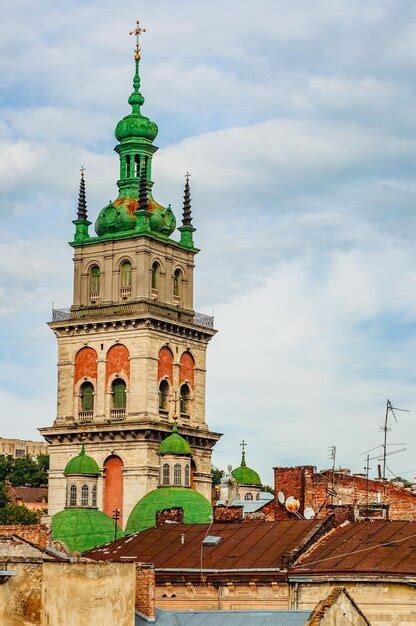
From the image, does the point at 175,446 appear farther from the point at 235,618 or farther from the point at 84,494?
the point at 235,618

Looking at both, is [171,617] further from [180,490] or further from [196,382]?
[196,382]

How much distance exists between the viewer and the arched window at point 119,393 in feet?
403

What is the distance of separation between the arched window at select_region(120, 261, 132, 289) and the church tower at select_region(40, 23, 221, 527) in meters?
0.07

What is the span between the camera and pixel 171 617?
4450cm

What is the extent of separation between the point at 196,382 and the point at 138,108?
822 inches

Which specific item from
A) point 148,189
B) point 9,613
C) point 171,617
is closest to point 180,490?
point 148,189

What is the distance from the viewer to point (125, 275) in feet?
412

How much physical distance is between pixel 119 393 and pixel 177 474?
39.9 feet

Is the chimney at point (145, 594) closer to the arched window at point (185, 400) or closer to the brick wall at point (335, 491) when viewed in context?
the brick wall at point (335, 491)

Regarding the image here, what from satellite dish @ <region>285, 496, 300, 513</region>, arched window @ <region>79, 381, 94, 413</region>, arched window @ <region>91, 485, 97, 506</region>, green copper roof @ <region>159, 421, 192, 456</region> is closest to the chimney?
satellite dish @ <region>285, 496, 300, 513</region>

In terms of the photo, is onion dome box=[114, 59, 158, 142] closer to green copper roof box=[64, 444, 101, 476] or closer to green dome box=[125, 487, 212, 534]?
green copper roof box=[64, 444, 101, 476]

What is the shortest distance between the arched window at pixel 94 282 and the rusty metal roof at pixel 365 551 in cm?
6444

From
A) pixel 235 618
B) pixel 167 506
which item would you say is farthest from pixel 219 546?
pixel 167 506

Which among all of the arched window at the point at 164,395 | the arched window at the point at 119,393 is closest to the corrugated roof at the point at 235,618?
the arched window at the point at 119,393
